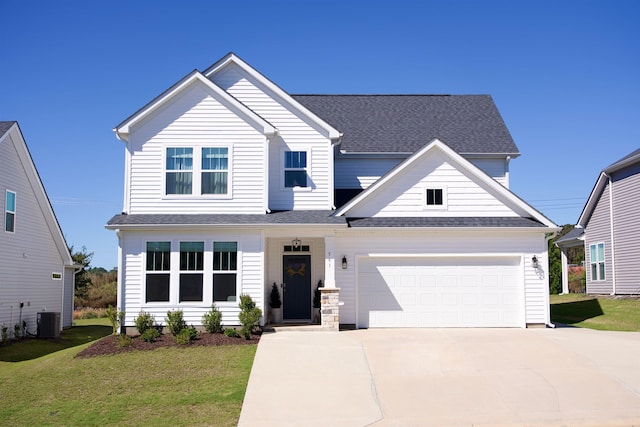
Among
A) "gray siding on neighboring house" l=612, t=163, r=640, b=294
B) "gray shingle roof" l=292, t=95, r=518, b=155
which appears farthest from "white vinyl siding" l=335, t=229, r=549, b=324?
"gray siding on neighboring house" l=612, t=163, r=640, b=294

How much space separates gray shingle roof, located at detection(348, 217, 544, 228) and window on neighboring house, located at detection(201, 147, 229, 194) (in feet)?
13.7

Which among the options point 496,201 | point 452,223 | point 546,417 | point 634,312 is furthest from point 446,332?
point 634,312

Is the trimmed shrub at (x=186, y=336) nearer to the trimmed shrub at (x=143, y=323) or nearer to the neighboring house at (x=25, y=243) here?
the trimmed shrub at (x=143, y=323)

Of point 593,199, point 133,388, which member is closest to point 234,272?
point 133,388

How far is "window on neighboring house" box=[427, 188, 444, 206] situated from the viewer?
20.5m

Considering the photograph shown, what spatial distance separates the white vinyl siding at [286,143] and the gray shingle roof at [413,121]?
343 centimetres

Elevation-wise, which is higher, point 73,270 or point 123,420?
point 73,270

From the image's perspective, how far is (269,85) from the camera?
20719 millimetres

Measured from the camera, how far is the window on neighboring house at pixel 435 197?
20.5 meters

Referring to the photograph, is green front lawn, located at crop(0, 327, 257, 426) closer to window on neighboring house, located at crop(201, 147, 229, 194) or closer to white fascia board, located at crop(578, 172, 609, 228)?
window on neighboring house, located at crop(201, 147, 229, 194)

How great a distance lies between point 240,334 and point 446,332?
602 centimetres

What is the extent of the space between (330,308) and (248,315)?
253cm

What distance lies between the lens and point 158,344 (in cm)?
1716

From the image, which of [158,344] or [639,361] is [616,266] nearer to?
[639,361]
